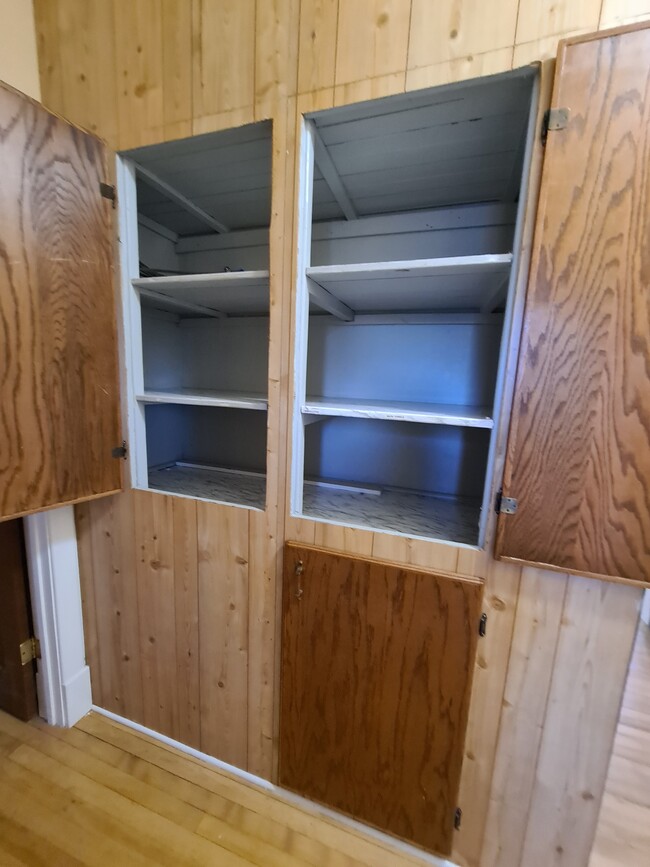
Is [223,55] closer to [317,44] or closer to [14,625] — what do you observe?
[317,44]

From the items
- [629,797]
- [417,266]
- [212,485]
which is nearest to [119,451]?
[212,485]

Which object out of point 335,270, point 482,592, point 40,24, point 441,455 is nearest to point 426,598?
point 482,592

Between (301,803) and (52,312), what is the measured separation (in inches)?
69.8

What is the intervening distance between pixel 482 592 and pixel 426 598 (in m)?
0.14

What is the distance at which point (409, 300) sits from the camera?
1.25 meters

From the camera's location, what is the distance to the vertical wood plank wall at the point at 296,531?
803 millimetres

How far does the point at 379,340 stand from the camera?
4.83 feet

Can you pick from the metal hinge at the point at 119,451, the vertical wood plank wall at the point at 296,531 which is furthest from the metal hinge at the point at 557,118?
the metal hinge at the point at 119,451

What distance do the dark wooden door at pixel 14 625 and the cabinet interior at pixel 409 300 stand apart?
1157mm

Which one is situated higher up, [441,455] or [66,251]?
[66,251]

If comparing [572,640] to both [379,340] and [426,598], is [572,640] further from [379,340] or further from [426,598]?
[379,340]

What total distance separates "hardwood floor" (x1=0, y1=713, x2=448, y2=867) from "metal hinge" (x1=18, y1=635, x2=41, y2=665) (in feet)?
0.97

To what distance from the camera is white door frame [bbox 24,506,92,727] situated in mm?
1316

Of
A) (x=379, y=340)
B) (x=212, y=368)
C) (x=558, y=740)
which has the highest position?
(x=379, y=340)
